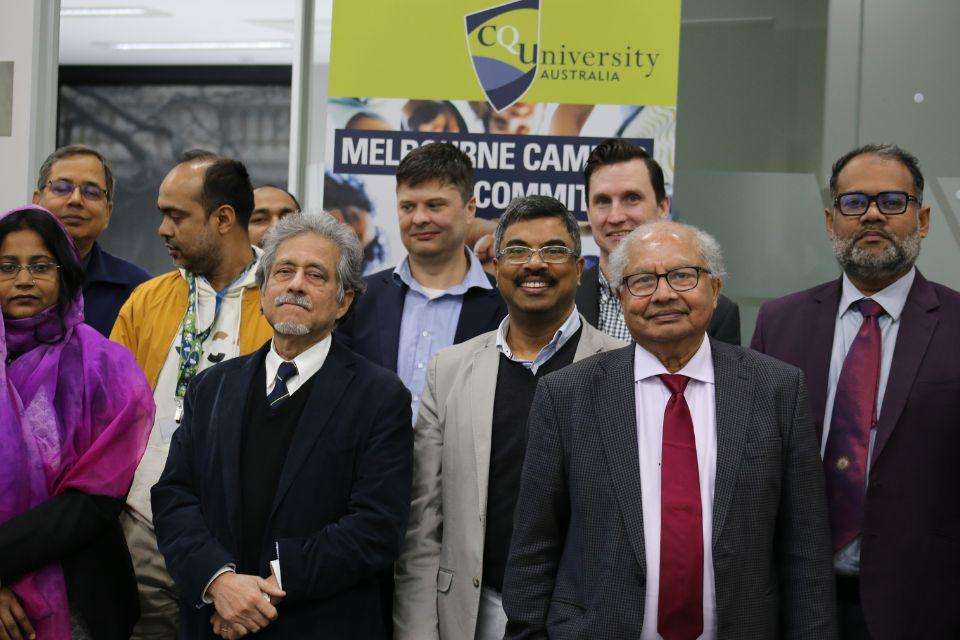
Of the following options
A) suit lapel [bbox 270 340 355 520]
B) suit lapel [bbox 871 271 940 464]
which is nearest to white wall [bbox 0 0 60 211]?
suit lapel [bbox 270 340 355 520]

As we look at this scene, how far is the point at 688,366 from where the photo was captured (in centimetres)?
247

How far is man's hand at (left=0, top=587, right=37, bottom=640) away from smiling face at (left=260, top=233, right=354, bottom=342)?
960mm

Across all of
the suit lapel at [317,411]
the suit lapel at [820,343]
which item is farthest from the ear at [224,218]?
the suit lapel at [820,343]

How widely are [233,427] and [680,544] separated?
3.84ft

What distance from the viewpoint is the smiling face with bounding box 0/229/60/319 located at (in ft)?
9.35

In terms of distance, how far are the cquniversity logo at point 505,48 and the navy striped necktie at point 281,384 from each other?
198 cm

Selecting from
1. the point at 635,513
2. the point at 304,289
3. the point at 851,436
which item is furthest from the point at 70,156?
the point at 851,436

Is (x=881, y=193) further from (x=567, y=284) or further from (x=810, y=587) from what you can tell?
(x=810, y=587)

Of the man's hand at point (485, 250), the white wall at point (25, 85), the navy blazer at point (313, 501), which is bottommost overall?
the navy blazer at point (313, 501)

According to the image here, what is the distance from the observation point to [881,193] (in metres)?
2.79

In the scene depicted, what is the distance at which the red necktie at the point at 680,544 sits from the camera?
2283mm

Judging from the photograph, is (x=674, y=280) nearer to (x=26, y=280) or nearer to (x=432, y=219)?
(x=432, y=219)

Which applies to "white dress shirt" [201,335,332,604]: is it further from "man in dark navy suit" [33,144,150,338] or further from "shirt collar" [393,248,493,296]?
"man in dark navy suit" [33,144,150,338]

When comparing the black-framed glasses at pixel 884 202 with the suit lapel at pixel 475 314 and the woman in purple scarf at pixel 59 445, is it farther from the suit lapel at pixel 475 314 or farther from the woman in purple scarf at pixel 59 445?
the woman in purple scarf at pixel 59 445
